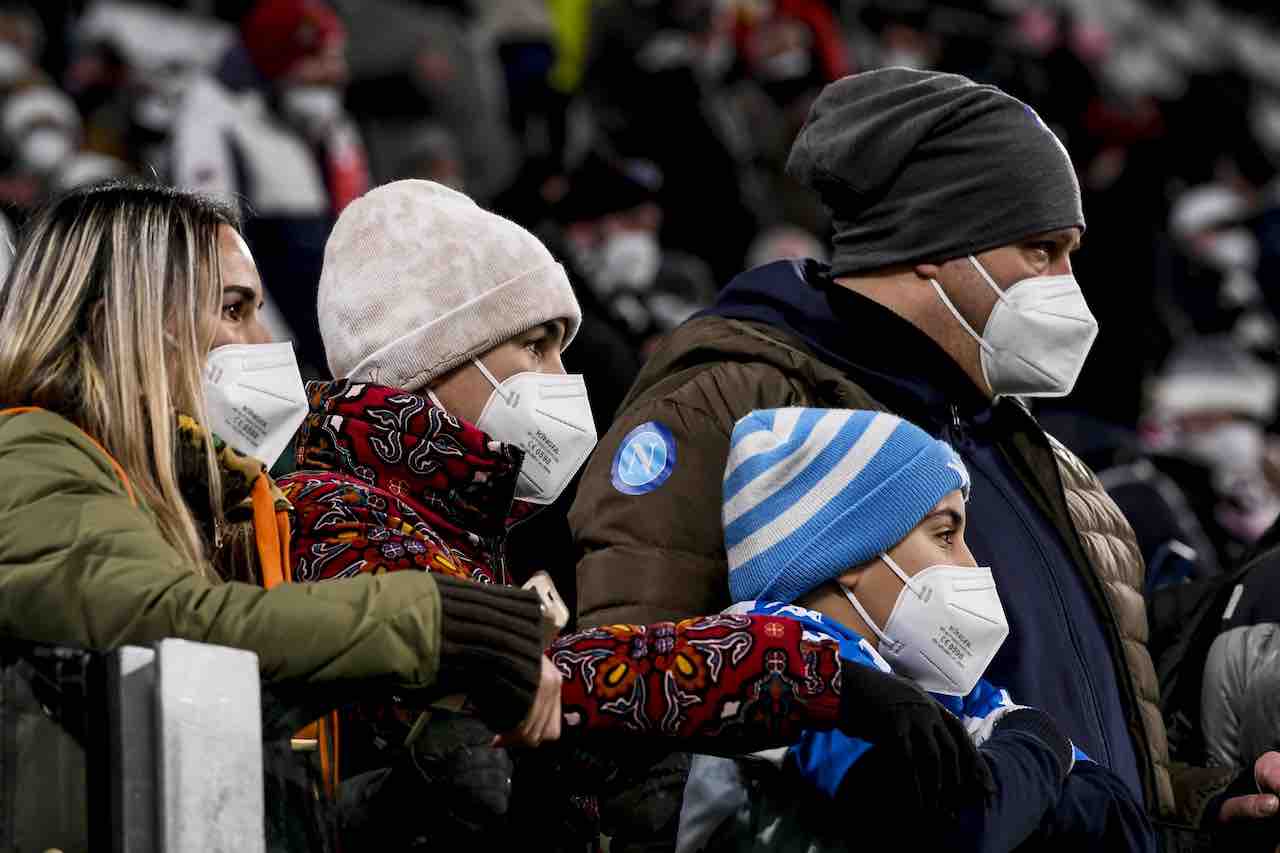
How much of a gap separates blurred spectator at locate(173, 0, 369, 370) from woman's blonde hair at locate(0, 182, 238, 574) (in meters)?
5.37

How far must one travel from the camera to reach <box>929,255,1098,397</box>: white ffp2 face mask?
4.75 metres

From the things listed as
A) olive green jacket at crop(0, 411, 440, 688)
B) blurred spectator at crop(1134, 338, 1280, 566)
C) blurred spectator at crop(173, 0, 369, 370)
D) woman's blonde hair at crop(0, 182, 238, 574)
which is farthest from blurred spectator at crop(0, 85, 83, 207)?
olive green jacket at crop(0, 411, 440, 688)

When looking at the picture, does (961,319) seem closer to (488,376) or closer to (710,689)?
(488,376)

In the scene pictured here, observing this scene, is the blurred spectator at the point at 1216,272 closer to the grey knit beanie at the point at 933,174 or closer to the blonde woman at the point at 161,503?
the grey knit beanie at the point at 933,174

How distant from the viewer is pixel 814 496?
12.9 ft

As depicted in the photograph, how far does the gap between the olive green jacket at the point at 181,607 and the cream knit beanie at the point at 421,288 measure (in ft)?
4.00

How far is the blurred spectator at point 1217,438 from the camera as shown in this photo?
29.2 ft

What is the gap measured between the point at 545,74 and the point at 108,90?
11.6 feet

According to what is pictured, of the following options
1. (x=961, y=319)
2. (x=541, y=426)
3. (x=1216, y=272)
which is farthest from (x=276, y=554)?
(x=1216, y=272)

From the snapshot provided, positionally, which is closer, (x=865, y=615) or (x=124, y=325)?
(x=124, y=325)

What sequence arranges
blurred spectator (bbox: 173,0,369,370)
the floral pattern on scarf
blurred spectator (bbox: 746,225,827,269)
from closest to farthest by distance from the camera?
the floral pattern on scarf
blurred spectator (bbox: 173,0,369,370)
blurred spectator (bbox: 746,225,827,269)

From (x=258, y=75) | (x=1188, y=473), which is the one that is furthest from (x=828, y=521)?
(x=258, y=75)

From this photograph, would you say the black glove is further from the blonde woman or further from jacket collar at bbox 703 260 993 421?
jacket collar at bbox 703 260 993 421

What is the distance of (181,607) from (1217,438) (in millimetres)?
7988
